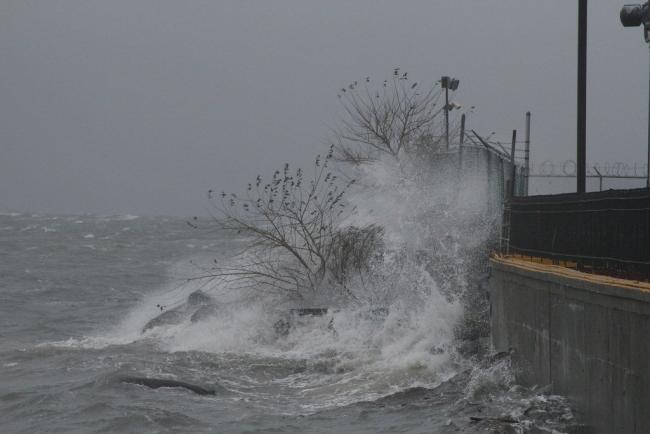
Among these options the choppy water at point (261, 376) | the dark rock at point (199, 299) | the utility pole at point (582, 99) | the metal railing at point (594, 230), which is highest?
the utility pole at point (582, 99)

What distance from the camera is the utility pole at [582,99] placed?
19125mm

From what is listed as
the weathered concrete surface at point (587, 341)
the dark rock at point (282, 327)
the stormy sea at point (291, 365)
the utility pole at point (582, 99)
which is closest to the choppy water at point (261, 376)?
the stormy sea at point (291, 365)

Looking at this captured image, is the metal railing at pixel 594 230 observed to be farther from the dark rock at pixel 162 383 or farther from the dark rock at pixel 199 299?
the dark rock at pixel 199 299

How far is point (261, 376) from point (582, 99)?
7449mm

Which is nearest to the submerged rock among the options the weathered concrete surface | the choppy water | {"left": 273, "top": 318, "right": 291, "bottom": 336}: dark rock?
the choppy water

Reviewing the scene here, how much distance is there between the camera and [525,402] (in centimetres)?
1338

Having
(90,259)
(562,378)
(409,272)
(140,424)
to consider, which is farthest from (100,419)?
(90,259)

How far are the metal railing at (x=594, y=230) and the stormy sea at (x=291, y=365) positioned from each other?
5.50 feet

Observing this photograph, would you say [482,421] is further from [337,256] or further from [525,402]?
[337,256]

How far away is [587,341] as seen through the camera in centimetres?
1084

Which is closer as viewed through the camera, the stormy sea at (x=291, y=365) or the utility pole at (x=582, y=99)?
the stormy sea at (x=291, y=365)

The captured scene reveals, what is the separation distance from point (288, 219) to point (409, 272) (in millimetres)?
5936

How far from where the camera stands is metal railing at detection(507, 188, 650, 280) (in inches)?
442

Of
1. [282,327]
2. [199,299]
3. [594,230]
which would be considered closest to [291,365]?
[282,327]
